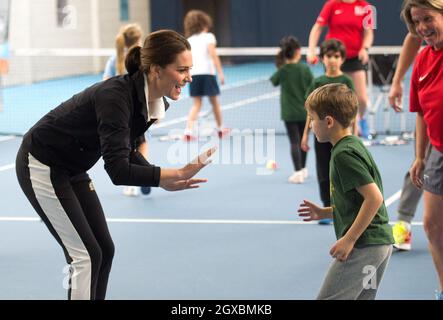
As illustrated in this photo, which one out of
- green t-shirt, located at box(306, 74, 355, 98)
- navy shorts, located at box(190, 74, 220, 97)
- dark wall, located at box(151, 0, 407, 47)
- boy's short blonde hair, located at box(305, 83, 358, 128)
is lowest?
dark wall, located at box(151, 0, 407, 47)

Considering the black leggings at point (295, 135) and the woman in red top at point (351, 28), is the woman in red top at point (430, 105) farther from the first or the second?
the woman in red top at point (351, 28)

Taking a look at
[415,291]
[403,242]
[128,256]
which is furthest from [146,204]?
[415,291]

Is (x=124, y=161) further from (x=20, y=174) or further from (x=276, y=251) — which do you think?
(x=276, y=251)

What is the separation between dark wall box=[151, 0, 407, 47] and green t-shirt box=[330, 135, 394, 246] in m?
18.0

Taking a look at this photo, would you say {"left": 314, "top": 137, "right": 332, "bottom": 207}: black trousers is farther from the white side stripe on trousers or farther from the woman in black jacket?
the white side stripe on trousers

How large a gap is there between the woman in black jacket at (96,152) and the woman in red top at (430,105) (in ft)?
3.60

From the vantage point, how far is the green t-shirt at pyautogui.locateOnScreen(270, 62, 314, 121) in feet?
25.3

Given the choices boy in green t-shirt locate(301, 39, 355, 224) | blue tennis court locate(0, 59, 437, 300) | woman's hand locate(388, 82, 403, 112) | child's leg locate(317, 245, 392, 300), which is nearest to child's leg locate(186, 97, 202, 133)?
blue tennis court locate(0, 59, 437, 300)

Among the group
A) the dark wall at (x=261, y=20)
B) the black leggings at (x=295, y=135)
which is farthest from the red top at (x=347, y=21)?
the dark wall at (x=261, y=20)

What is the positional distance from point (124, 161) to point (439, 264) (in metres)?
1.83

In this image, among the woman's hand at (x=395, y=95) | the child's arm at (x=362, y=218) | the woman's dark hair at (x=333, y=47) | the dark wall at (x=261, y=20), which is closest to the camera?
the child's arm at (x=362, y=218)

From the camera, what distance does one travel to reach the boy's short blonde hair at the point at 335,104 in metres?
3.63

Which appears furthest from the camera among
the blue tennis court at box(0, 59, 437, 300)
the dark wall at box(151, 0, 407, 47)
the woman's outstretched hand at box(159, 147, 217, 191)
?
the dark wall at box(151, 0, 407, 47)

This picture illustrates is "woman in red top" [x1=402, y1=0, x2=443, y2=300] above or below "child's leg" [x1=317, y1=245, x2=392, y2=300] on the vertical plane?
above
